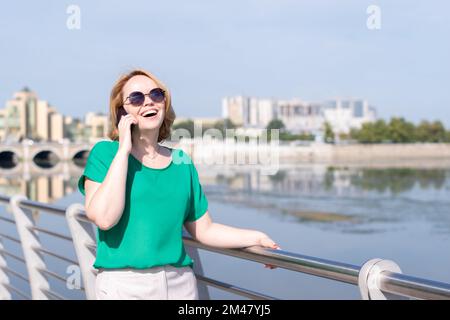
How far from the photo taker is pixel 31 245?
3672 millimetres

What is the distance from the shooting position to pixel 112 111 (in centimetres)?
209

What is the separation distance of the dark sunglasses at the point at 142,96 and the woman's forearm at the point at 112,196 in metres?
0.18

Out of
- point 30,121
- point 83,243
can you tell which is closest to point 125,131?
point 83,243

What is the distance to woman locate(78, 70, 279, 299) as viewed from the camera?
1.94 m

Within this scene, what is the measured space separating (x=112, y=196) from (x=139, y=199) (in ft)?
0.35

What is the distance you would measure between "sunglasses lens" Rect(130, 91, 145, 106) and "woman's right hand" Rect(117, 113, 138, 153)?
4cm

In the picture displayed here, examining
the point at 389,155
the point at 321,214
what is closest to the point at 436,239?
the point at 321,214

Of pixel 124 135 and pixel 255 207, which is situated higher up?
pixel 124 135

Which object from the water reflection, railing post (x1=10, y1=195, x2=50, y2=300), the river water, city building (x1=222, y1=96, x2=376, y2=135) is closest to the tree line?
city building (x1=222, y1=96, x2=376, y2=135)

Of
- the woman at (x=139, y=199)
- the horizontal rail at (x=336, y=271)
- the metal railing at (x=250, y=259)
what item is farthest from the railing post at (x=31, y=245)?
the woman at (x=139, y=199)

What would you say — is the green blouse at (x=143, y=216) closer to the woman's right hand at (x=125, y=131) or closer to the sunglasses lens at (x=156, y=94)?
the woman's right hand at (x=125, y=131)

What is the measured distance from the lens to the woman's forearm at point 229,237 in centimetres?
213

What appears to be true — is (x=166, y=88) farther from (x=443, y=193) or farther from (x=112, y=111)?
(x=443, y=193)
